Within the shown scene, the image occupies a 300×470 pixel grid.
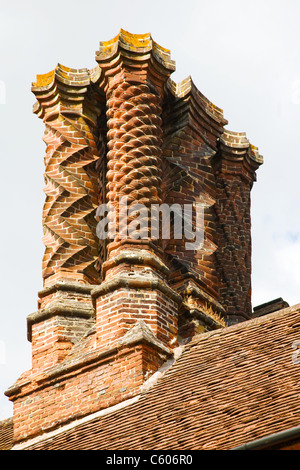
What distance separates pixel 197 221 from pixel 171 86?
1.70 metres

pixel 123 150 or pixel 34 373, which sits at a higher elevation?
pixel 123 150

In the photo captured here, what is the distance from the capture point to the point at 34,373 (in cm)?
1544

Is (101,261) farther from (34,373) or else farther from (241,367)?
(241,367)

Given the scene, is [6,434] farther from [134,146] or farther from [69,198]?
[134,146]

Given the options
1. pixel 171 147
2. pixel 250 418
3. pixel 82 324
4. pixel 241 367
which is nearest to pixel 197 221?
pixel 171 147

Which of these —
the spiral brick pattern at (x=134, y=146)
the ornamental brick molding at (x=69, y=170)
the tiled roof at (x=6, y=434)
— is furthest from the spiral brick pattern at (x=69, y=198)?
the tiled roof at (x=6, y=434)

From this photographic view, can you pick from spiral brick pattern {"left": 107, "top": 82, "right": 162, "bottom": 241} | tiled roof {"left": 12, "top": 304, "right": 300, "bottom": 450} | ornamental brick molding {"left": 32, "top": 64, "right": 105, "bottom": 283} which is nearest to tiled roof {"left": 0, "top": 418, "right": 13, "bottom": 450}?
tiled roof {"left": 12, "top": 304, "right": 300, "bottom": 450}

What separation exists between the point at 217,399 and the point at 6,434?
3977 millimetres

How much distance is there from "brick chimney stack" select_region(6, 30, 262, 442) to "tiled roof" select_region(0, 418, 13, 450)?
62cm

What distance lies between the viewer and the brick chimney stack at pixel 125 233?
14898 millimetres

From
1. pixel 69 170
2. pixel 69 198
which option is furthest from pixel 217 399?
pixel 69 170

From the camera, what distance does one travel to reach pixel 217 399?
13133 mm
